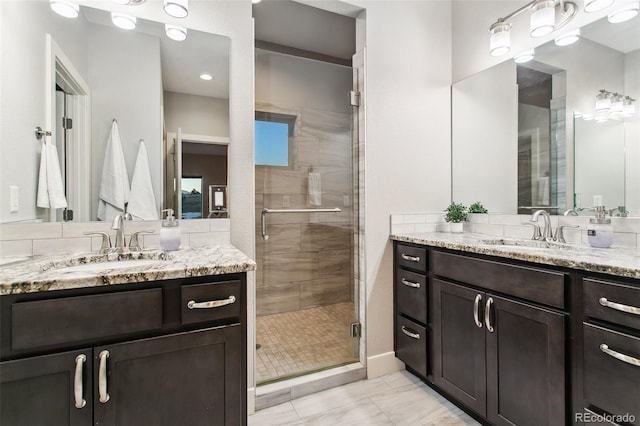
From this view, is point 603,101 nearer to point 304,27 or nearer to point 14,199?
point 304,27

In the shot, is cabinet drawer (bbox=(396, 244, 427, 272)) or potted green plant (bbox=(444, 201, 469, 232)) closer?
cabinet drawer (bbox=(396, 244, 427, 272))

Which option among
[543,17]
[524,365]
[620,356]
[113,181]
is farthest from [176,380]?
[543,17]

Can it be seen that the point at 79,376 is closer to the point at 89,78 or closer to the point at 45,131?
the point at 45,131

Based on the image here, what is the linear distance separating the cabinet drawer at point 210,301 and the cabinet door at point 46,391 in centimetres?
31

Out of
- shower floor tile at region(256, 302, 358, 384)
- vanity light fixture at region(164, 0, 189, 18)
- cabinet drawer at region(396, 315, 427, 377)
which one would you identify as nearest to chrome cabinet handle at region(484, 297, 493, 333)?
cabinet drawer at region(396, 315, 427, 377)

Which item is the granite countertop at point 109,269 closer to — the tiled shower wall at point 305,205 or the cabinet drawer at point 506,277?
the tiled shower wall at point 305,205

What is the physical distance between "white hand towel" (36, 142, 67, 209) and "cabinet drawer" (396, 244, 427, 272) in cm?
186

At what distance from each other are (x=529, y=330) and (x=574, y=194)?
3.07 ft

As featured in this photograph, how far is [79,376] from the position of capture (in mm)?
961

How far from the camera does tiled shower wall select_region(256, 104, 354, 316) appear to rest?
2332 mm

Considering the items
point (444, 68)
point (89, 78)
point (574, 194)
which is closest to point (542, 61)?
point (444, 68)

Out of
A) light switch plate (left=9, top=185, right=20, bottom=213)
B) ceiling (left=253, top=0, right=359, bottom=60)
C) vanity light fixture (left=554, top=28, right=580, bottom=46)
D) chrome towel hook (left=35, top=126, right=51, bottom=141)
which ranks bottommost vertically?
light switch plate (left=9, top=185, right=20, bottom=213)

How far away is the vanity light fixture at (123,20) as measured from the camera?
152 centimetres

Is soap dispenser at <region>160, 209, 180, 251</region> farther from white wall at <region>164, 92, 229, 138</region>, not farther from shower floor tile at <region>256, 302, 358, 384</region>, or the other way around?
shower floor tile at <region>256, 302, 358, 384</region>
